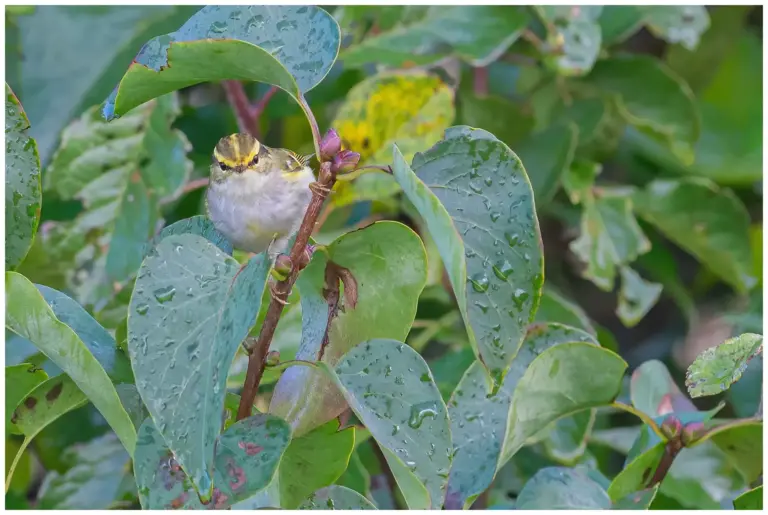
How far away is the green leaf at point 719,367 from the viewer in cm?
57

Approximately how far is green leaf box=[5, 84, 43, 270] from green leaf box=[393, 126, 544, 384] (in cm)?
26

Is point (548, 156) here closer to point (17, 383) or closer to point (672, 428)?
point (672, 428)

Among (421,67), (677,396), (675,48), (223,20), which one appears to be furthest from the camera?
(675,48)

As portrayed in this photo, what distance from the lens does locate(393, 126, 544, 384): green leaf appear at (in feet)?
1.54

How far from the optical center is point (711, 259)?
1.24 metres

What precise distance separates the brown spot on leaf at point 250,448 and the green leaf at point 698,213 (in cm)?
82

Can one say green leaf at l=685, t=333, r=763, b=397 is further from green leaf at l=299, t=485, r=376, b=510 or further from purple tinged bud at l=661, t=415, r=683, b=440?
green leaf at l=299, t=485, r=376, b=510

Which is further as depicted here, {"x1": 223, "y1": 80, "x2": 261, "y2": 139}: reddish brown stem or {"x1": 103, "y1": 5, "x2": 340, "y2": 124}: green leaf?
{"x1": 223, "y1": 80, "x2": 261, "y2": 139}: reddish brown stem

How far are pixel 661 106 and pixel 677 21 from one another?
111 millimetres

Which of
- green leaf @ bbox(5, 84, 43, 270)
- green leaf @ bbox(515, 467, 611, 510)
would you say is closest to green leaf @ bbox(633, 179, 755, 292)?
green leaf @ bbox(515, 467, 611, 510)

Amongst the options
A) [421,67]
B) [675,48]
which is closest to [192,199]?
[421,67]

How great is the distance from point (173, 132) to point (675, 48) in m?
0.86

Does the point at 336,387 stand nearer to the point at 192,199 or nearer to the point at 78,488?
the point at 78,488

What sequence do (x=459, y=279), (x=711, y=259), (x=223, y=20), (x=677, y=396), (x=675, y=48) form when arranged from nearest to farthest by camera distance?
(x=459, y=279) < (x=223, y=20) < (x=677, y=396) < (x=711, y=259) < (x=675, y=48)
